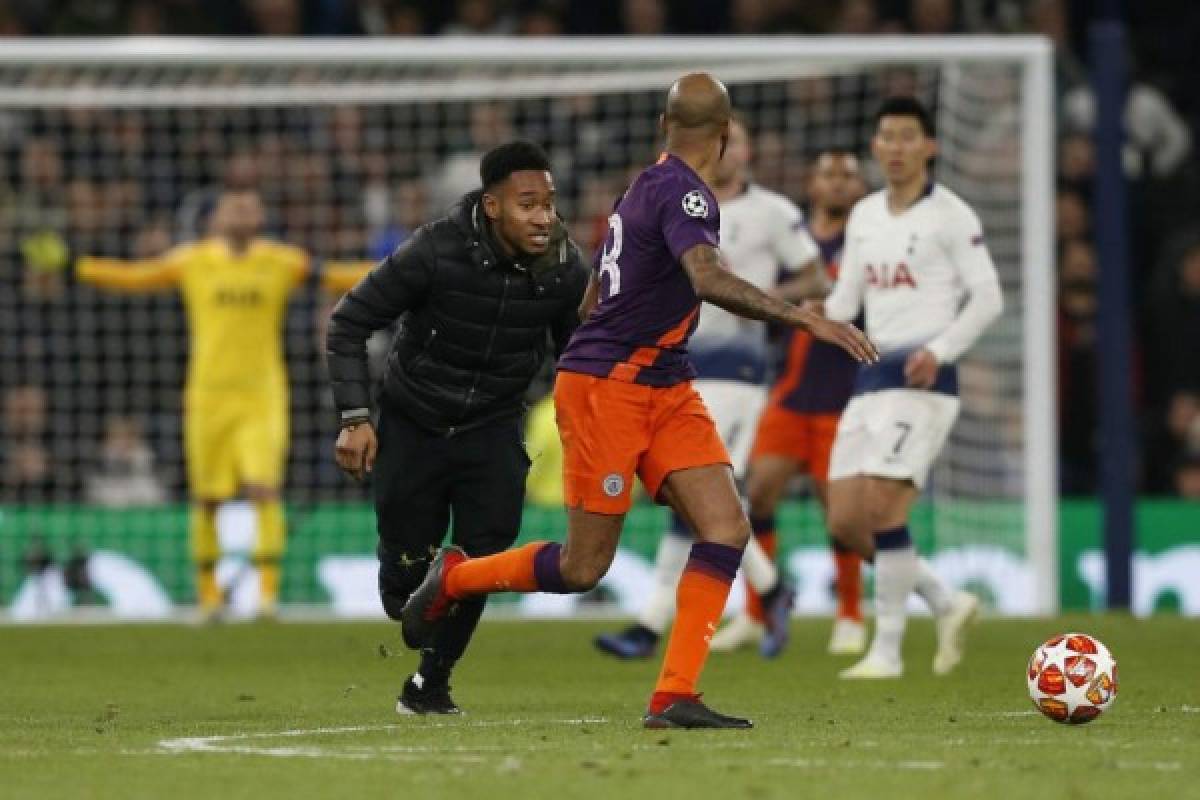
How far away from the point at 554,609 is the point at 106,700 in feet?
22.5

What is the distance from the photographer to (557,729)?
8.90 meters

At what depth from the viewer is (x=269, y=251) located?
53.8 feet

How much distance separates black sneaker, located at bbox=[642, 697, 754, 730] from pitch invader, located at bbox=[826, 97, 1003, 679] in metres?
2.97

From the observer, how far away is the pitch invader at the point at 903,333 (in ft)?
37.9

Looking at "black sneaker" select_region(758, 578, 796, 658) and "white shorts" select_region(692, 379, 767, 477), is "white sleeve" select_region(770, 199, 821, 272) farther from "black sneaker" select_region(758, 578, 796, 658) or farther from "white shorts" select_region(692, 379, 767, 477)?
"black sneaker" select_region(758, 578, 796, 658)

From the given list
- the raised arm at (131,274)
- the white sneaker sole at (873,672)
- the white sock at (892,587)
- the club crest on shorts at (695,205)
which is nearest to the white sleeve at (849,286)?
the white sock at (892,587)

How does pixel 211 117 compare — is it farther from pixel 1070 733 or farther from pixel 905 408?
pixel 1070 733

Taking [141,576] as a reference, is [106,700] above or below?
above

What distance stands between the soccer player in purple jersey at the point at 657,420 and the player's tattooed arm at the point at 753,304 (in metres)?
0.24

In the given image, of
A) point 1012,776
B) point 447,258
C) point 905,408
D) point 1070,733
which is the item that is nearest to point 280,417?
point 905,408

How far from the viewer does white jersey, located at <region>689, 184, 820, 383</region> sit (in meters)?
13.0

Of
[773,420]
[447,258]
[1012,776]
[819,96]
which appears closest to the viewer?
[1012,776]

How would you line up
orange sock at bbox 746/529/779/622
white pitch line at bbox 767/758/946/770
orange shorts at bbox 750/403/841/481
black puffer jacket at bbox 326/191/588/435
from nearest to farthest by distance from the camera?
white pitch line at bbox 767/758/946/770 → black puffer jacket at bbox 326/191/588/435 → orange shorts at bbox 750/403/841/481 → orange sock at bbox 746/529/779/622

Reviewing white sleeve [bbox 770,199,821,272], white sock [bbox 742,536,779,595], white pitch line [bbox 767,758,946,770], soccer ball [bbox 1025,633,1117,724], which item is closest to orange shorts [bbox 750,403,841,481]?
white sock [bbox 742,536,779,595]
